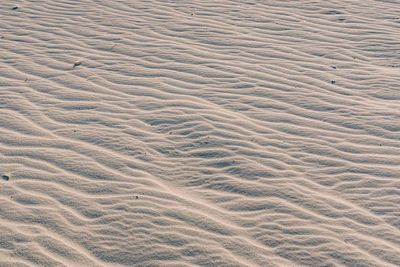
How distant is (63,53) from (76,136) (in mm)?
2102

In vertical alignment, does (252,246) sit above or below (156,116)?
below

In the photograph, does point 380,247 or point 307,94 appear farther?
point 307,94

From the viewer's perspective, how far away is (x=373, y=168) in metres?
3.87

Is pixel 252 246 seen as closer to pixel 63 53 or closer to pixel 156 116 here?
pixel 156 116

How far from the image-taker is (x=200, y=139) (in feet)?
13.8

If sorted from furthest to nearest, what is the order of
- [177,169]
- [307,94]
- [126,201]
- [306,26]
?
[306,26] → [307,94] → [177,169] → [126,201]

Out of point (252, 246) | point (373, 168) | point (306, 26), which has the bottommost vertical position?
point (252, 246)

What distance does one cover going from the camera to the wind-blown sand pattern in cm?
314

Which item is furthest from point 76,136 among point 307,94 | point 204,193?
point 307,94

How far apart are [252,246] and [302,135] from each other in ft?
5.43

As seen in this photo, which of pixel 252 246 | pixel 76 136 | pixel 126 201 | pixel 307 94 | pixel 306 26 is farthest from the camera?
pixel 306 26

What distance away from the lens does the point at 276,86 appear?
5.07m

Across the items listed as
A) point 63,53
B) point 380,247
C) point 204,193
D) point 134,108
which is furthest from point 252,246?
point 63,53

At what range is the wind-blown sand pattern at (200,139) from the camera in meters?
3.14
